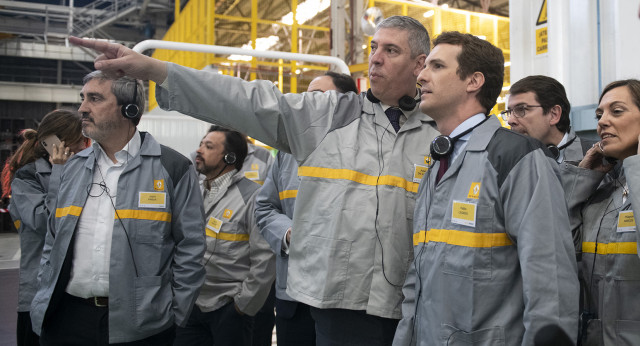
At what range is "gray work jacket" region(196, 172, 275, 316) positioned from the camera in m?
3.43

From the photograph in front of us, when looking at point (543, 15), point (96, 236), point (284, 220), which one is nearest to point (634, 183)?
point (284, 220)

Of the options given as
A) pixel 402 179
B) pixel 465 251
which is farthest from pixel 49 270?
pixel 465 251

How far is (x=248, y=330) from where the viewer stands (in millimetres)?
3529

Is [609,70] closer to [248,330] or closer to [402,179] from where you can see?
[402,179]

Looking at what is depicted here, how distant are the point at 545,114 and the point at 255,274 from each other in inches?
73.4

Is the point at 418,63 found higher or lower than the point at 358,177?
higher

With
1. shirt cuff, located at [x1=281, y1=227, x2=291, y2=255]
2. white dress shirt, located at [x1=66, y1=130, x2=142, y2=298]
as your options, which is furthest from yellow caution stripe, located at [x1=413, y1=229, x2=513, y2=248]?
white dress shirt, located at [x1=66, y1=130, x2=142, y2=298]

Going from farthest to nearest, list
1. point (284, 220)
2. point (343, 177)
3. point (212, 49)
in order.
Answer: point (212, 49) → point (284, 220) → point (343, 177)

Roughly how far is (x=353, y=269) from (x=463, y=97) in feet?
2.45

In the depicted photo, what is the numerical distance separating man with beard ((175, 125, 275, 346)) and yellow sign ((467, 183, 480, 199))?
190cm

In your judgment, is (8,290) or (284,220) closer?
(284,220)

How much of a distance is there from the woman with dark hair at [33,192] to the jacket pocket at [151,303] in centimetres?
135

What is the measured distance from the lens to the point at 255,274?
346 cm

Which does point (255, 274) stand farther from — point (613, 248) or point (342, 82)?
point (613, 248)
